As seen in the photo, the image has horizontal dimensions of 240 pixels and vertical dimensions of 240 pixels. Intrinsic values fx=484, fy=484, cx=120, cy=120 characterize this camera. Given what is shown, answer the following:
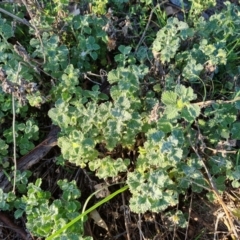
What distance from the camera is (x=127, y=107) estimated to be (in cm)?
204

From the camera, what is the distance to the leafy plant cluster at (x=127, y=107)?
2.01 meters

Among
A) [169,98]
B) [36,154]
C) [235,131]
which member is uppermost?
[169,98]

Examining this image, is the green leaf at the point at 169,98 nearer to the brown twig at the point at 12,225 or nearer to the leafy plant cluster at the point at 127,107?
the leafy plant cluster at the point at 127,107

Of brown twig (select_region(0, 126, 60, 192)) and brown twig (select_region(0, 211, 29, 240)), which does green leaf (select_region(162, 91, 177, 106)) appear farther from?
brown twig (select_region(0, 211, 29, 240))

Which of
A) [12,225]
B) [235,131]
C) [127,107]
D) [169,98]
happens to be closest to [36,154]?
[12,225]

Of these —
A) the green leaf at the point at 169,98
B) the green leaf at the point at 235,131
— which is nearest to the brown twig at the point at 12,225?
the green leaf at the point at 169,98

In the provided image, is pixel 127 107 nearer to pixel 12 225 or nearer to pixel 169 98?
pixel 169 98

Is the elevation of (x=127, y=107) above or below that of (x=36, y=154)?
above

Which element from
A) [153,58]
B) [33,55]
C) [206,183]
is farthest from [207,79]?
[33,55]

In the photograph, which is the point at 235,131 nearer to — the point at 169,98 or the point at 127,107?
the point at 169,98

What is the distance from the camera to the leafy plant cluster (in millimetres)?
2012

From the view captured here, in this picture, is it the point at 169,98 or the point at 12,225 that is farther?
the point at 12,225

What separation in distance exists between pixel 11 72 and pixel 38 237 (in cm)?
72

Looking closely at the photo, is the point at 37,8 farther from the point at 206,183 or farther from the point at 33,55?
the point at 206,183
